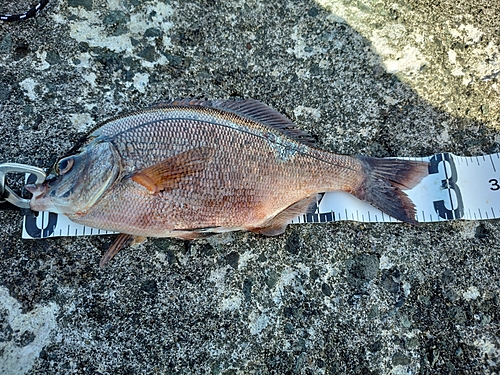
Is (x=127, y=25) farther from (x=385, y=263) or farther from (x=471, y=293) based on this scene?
(x=471, y=293)

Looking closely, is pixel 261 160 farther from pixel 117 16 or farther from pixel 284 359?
pixel 117 16

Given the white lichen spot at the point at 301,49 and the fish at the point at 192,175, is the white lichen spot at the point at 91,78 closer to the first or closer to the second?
the fish at the point at 192,175

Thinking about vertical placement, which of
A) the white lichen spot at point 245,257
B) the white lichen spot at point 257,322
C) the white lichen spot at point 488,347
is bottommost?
the white lichen spot at point 488,347

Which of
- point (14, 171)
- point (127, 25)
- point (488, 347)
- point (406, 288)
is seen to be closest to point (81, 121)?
point (14, 171)

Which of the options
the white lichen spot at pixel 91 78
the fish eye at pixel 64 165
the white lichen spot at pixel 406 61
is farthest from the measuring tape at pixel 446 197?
the white lichen spot at pixel 91 78

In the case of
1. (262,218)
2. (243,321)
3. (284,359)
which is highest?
(262,218)

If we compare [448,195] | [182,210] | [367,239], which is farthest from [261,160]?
[448,195]
